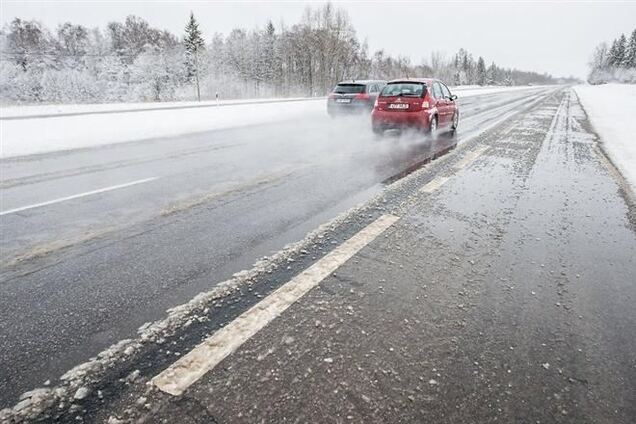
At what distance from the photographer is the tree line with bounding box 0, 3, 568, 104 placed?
47.9 metres

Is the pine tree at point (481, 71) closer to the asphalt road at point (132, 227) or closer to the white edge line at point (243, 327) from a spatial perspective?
the asphalt road at point (132, 227)

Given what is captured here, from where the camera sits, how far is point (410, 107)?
10.5m

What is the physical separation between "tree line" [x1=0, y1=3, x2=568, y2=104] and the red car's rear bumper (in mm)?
39126

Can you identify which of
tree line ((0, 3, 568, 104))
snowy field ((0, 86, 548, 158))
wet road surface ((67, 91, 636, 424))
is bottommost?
wet road surface ((67, 91, 636, 424))

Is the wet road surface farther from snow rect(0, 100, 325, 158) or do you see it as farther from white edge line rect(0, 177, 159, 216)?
snow rect(0, 100, 325, 158)

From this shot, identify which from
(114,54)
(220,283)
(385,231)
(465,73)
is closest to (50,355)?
(220,283)

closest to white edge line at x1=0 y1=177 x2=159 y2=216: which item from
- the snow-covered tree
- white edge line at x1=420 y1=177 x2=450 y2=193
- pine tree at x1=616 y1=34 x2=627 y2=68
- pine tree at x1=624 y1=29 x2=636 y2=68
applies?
white edge line at x1=420 y1=177 x2=450 y2=193

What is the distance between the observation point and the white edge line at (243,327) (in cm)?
187

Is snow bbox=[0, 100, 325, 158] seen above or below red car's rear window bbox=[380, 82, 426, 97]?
below

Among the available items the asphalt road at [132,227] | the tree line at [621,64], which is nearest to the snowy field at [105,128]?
the asphalt road at [132,227]

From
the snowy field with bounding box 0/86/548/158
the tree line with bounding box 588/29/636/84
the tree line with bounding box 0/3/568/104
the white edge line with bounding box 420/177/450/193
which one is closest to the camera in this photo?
the white edge line with bounding box 420/177/450/193

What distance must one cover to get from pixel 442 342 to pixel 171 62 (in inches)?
2562

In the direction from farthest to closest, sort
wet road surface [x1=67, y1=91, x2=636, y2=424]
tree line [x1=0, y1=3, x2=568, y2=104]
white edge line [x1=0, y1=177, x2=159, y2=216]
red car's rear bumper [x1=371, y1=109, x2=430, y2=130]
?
tree line [x1=0, y1=3, x2=568, y2=104] → red car's rear bumper [x1=371, y1=109, x2=430, y2=130] → white edge line [x1=0, y1=177, x2=159, y2=216] → wet road surface [x1=67, y1=91, x2=636, y2=424]

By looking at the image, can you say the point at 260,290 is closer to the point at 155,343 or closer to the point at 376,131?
the point at 155,343
